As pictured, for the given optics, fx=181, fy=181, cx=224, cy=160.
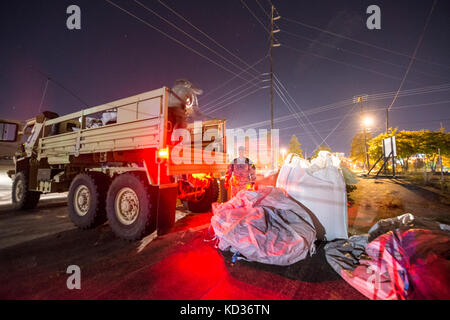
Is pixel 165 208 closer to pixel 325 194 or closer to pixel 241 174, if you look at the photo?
pixel 241 174

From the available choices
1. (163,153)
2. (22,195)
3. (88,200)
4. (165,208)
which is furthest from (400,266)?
(22,195)

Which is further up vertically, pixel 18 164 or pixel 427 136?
pixel 427 136

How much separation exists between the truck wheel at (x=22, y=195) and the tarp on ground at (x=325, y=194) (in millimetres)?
7447

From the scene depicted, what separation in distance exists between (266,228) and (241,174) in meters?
2.31

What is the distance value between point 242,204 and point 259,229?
0.58 meters

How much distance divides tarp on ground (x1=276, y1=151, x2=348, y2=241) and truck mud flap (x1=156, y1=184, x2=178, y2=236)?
1.95 m

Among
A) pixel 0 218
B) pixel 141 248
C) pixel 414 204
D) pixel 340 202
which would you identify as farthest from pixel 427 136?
pixel 0 218

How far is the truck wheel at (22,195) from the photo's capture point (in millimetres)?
5477

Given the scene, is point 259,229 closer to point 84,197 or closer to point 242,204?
point 242,204

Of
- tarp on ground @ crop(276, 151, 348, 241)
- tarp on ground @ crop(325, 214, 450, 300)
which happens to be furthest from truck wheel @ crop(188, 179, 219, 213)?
tarp on ground @ crop(325, 214, 450, 300)

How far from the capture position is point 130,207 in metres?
3.20

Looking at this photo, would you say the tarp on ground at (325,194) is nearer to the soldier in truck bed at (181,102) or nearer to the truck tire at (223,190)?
the truck tire at (223,190)
